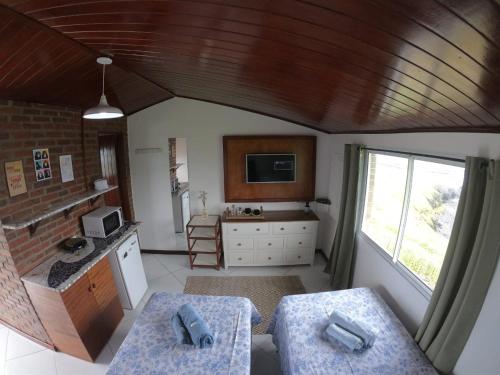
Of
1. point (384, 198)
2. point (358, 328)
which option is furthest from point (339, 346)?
point (384, 198)

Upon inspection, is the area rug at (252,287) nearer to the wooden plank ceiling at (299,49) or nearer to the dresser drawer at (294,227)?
the dresser drawer at (294,227)

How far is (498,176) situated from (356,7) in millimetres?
1249

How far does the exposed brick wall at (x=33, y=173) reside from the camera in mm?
1929

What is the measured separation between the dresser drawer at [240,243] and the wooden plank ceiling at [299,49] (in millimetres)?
2266

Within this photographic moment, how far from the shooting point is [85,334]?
2.22 meters

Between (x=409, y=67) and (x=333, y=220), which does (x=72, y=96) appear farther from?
(x=333, y=220)

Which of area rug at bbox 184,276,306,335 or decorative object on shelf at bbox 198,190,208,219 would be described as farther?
decorative object on shelf at bbox 198,190,208,219

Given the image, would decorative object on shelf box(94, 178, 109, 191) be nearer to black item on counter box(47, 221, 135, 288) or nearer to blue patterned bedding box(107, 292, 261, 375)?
black item on counter box(47, 221, 135, 288)

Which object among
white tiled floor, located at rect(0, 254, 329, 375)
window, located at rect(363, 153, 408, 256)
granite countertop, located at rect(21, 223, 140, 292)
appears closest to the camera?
granite countertop, located at rect(21, 223, 140, 292)

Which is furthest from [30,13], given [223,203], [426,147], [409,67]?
[223,203]

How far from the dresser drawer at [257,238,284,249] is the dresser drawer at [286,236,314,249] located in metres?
0.12

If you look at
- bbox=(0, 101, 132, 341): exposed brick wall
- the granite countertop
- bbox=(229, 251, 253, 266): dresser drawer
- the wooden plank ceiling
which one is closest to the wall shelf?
bbox=(0, 101, 132, 341): exposed brick wall

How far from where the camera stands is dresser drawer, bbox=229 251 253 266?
3.69 metres

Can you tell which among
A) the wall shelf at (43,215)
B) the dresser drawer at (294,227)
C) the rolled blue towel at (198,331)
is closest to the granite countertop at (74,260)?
the wall shelf at (43,215)
